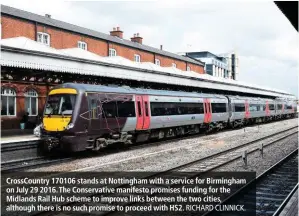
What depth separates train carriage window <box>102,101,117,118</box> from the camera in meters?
15.9

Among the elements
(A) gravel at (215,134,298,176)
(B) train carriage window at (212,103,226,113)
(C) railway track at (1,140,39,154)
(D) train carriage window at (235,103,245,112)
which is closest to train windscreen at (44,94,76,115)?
(C) railway track at (1,140,39,154)

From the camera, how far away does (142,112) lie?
1867 cm

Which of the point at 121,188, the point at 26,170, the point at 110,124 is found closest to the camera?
the point at 121,188

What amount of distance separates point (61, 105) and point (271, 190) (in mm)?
8817

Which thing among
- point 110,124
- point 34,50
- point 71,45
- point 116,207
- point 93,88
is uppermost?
point 71,45

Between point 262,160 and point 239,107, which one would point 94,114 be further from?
point 239,107

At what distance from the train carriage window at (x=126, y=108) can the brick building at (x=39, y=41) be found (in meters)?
5.01

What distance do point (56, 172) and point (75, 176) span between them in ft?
3.26

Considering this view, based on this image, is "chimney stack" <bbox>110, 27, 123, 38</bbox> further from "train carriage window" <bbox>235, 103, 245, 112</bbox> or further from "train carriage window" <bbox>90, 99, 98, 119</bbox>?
"train carriage window" <bbox>90, 99, 98, 119</bbox>

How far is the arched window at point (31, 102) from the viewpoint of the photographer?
26.3 m

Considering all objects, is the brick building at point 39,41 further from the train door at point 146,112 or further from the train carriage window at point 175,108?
the train carriage window at point 175,108

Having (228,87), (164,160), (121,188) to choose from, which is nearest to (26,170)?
(121,188)

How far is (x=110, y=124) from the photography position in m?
16.2

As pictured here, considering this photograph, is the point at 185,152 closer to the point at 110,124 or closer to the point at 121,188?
the point at 110,124
